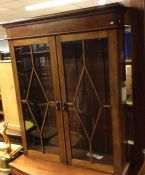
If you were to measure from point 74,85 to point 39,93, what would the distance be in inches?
11.4

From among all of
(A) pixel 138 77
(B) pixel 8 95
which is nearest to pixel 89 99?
(A) pixel 138 77

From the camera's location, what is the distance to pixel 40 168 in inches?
59.3

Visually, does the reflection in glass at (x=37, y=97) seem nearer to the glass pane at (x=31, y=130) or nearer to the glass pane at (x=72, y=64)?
the glass pane at (x=31, y=130)

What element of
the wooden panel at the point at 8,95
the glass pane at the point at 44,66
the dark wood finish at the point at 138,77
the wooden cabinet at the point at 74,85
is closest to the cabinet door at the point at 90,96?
the wooden cabinet at the point at 74,85

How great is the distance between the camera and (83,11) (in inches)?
46.2

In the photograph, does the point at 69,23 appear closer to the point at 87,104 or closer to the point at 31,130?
the point at 87,104

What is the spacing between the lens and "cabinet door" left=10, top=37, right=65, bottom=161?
1.40 metres

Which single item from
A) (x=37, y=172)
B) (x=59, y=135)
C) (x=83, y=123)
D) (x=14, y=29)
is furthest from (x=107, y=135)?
(x=14, y=29)

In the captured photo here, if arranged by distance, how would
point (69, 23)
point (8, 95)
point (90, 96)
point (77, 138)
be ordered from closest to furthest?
1. point (69, 23)
2. point (90, 96)
3. point (77, 138)
4. point (8, 95)

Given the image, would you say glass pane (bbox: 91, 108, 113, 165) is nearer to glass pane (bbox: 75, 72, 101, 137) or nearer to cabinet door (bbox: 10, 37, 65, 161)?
glass pane (bbox: 75, 72, 101, 137)

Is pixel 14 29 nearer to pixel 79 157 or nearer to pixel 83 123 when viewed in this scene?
pixel 83 123

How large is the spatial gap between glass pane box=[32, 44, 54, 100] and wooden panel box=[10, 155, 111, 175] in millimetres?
468

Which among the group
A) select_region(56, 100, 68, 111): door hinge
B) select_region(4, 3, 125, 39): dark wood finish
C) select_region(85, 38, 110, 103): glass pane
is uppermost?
select_region(4, 3, 125, 39): dark wood finish

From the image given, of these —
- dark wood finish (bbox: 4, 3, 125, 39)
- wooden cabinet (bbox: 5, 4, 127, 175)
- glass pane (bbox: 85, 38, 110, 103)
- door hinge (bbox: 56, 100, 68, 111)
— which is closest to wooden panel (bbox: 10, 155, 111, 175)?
wooden cabinet (bbox: 5, 4, 127, 175)
